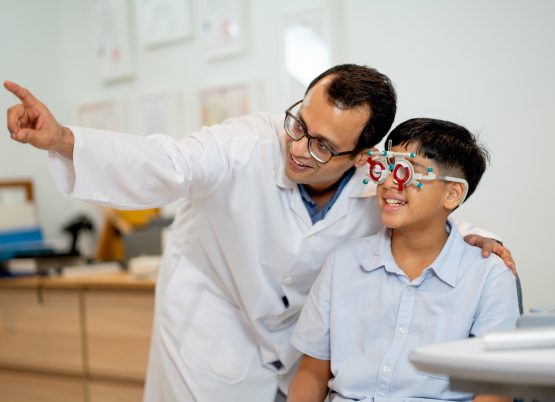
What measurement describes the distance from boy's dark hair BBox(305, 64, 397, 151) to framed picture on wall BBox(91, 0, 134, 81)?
193 centimetres

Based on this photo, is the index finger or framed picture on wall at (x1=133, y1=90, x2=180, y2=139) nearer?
the index finger

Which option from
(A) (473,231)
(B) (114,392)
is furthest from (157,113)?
(A) (473,231)

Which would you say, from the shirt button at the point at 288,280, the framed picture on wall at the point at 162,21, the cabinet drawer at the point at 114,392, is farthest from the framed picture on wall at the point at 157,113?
the shirt button at the point at 288,280

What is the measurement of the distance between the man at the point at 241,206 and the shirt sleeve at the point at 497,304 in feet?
0.26

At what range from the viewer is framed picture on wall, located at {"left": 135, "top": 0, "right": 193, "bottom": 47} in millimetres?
3057

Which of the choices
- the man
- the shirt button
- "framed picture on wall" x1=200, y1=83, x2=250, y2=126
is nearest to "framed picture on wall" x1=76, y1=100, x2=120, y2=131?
"framed picture on wall" x1=200, y1=83, x2=250, y2=126

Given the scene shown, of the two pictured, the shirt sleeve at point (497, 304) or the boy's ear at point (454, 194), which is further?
the boy's ear at point (454, 194)

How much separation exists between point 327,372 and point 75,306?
1.55 m

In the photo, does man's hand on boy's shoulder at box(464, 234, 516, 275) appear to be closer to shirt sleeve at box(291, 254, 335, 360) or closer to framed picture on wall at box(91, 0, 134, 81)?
shirt sleeve at box(291, 254, 335, 360)

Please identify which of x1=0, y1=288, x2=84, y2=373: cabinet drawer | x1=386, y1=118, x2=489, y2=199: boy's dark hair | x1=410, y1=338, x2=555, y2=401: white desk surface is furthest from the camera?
x1=0, y1=288, x2=84, y2=373: cabinet drawer

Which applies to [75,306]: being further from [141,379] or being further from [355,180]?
[355,180]

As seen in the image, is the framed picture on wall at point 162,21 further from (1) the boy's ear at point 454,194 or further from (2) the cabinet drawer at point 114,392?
(1) the boy's ear at point 454,194

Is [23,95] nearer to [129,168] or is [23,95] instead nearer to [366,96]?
[129,168]

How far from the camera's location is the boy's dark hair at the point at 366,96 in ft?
5.09
